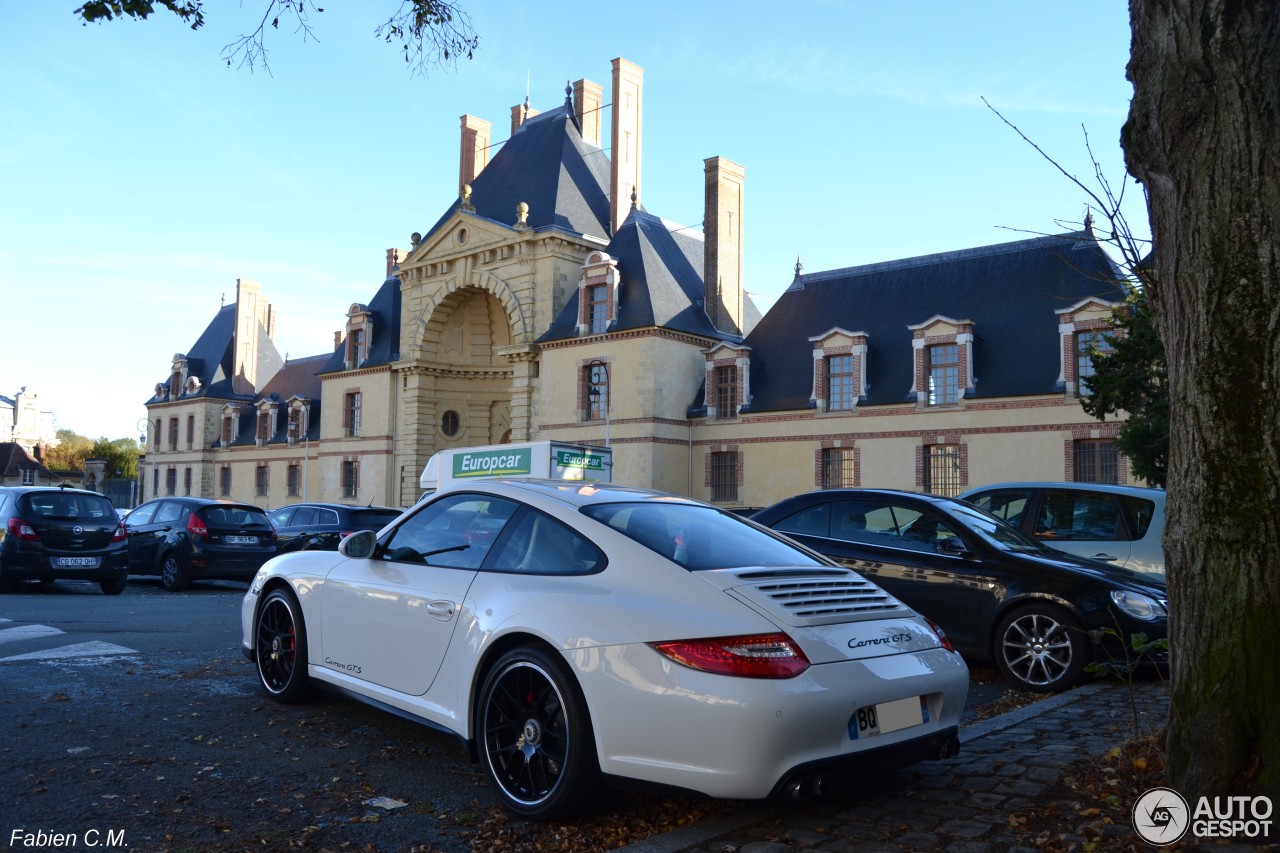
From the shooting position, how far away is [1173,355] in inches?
163

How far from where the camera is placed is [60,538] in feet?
46.1

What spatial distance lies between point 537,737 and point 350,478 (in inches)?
1807

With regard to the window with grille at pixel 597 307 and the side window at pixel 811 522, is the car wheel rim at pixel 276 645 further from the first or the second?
the window with grille at pixel 597 307

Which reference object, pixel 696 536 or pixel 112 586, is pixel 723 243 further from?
pixel 696 536

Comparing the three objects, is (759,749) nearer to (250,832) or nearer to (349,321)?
(250,832)

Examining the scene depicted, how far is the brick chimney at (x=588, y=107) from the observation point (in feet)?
150

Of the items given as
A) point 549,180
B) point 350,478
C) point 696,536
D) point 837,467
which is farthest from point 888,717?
point 350,478

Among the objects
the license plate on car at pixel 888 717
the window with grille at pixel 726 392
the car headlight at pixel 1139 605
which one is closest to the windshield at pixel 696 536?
the license plate on car at pixel 888 717

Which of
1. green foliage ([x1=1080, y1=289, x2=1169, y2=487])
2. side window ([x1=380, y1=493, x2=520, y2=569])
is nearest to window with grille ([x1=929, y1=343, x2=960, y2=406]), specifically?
green foliage ([x1=1080, y1=289, x2=1169, y2=487])

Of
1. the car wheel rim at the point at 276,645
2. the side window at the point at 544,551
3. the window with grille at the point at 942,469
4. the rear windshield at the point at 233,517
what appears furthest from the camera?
the window with grille at the point at 942,469

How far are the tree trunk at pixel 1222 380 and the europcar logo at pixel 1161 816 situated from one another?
0.06 meters

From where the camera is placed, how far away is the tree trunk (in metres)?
3.80

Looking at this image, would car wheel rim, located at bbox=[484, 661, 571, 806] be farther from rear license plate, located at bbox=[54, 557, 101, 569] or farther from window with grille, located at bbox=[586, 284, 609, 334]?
window with grille, located at bbox=[586, 284, 609, 334]

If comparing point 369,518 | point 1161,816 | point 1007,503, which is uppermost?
point 1007,503
